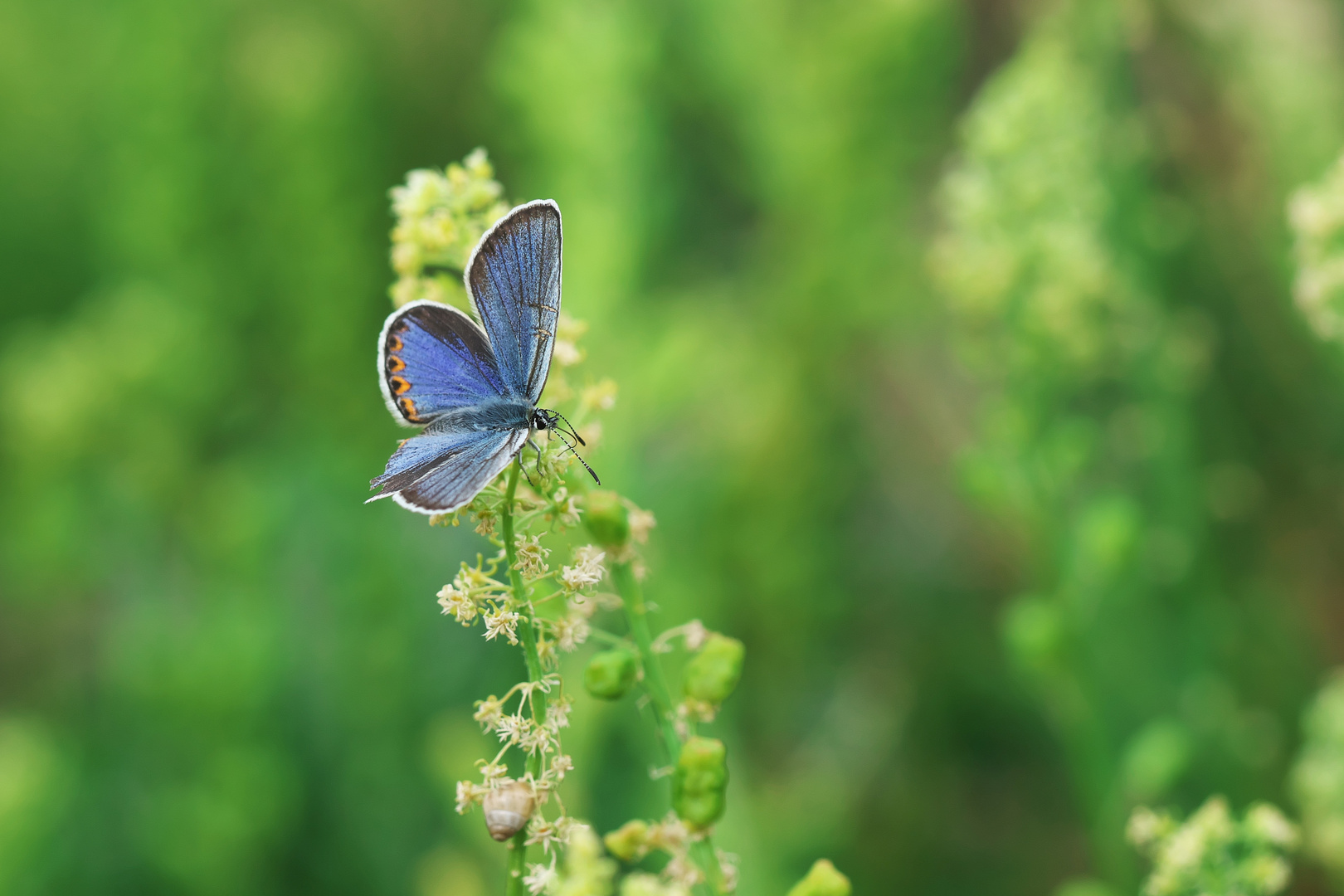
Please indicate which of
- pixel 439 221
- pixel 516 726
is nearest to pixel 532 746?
pixel 516 726

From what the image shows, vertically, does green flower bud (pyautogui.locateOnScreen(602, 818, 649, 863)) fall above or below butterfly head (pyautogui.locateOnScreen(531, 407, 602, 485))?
below

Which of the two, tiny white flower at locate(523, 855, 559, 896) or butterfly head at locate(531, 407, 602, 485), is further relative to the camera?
butterfly head at locate(531, 407, 602, 485)

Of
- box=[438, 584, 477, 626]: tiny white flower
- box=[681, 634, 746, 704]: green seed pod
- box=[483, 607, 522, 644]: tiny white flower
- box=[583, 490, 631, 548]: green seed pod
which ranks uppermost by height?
box=[583, 490, 631, 548]: green seed pod

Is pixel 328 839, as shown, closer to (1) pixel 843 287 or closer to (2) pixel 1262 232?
(1) pixel 843 287

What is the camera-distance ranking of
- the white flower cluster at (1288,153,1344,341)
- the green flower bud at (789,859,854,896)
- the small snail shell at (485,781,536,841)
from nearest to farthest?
1. the small snail shell at (485,781,536,841)
2. the green flower bud at (789,859,854,896)
3. the white flower cluster at (1288,153,1344,341)

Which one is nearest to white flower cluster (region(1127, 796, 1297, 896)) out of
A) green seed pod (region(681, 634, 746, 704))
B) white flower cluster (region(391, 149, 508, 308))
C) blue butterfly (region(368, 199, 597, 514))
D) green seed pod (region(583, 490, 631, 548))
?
green seed pod (region(681, 634, 746, 704))

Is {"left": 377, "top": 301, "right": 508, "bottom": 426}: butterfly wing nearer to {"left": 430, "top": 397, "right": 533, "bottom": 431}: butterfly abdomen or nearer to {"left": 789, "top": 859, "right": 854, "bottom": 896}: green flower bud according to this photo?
{"left": 430, "top": 397, "right": 533, "bottom": 431}: butterfly abdomen

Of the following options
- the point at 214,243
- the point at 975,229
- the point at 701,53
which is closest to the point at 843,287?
the point at 701,53
